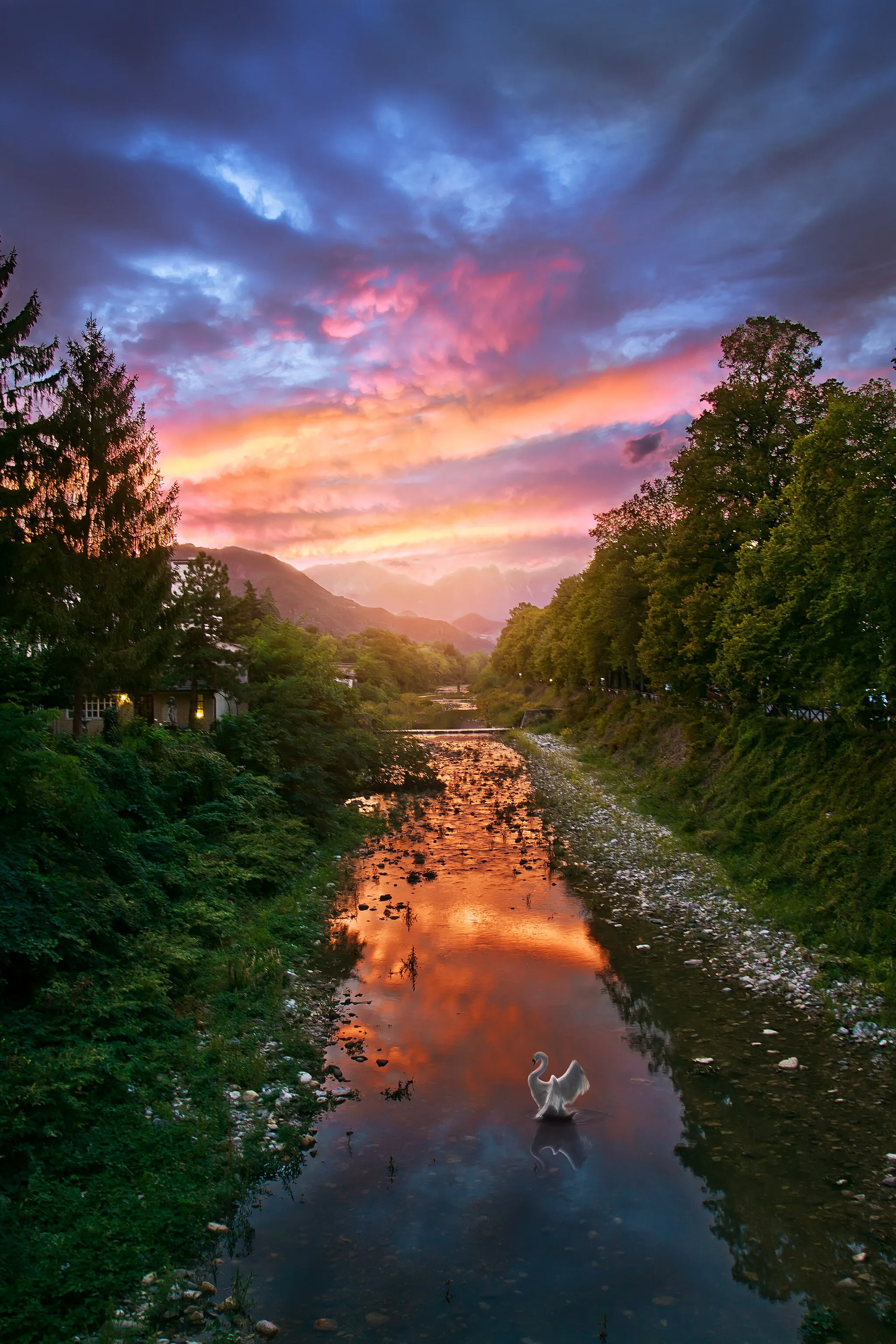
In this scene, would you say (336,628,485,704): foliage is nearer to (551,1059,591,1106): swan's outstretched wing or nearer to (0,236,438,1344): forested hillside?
(0,236,438,1344): forested hillside

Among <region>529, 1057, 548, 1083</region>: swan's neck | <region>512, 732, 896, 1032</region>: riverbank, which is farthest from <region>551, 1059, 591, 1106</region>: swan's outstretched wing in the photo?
<region>512, 732, 896, 1032</region>: riverbank

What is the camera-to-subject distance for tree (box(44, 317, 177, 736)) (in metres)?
25.6

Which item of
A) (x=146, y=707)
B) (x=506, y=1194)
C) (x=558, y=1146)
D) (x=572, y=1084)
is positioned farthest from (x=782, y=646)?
(x=146, y=707)

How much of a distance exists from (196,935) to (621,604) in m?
41.1

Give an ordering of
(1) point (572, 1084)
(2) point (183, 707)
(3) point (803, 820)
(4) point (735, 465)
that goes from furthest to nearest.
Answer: (2) point (183, 707) → (4) point (735, 465) → (3) point (803, 820) → (1) point (572, 1084)

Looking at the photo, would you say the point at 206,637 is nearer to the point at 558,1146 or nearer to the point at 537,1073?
the point at 537,1073

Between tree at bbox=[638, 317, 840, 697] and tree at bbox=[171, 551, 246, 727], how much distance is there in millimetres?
20849

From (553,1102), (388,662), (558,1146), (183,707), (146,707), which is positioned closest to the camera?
(558,1146)

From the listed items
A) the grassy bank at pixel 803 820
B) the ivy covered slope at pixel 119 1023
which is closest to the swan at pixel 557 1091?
the ivy covered slope at pixel 119 1023

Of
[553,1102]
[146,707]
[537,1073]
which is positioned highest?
[146,707]

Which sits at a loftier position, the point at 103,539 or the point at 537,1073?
the point at 103,539

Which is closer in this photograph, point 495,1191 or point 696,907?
point 495,1191

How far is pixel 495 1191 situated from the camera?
31.8ft

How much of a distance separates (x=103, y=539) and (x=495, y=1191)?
78.9 feet
